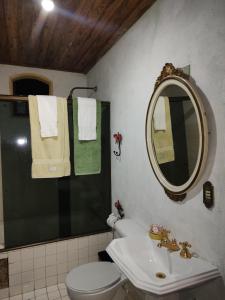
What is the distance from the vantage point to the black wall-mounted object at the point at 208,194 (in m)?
1.17

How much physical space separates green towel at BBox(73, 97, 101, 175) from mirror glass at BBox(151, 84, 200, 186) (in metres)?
0.86

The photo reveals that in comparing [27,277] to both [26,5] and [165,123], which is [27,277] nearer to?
[165,123]

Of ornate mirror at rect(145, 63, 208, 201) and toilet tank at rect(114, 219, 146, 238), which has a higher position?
ornate mirror at rect(145, 63, 208, 201)

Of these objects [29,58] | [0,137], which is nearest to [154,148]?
[0,137]

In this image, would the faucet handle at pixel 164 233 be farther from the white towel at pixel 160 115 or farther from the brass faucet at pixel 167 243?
the white towel at pixel 160 115

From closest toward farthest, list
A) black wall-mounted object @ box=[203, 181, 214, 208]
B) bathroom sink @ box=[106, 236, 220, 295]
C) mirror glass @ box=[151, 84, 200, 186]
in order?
bathroom sink @ box=[106, 236, 220, 295] < black wall-mounted object @ box=[203, 181, 214, 208] < mirror glass @ box=[151, 84, 200, 186]

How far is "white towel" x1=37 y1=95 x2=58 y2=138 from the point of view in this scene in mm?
2078

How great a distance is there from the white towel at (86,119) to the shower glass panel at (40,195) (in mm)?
110

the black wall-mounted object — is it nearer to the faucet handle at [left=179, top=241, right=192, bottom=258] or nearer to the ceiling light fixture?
the faucet handle at [left=179, top=241, right=192, bottom=258]

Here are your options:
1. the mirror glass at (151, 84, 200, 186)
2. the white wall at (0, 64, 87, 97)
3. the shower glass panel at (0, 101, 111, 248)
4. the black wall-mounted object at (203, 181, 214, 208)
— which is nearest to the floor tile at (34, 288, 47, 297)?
the shower glass panel at (0, 101, 111, 248)

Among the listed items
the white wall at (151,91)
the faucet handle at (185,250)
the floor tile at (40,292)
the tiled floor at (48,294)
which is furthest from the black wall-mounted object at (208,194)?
the floor tile at (40,292)

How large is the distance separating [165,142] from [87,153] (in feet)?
3.34

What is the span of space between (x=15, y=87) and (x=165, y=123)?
2.37 metres

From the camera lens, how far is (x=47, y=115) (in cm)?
210
